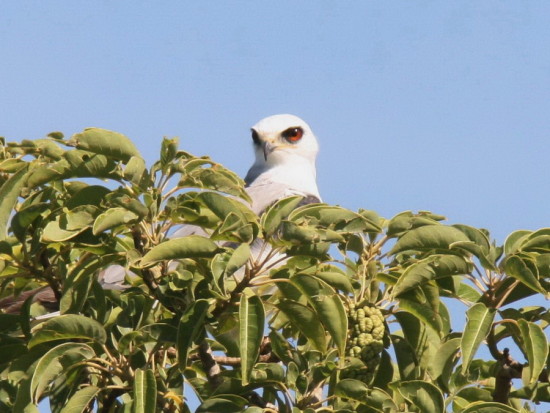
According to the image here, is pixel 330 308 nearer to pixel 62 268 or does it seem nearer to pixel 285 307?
pixel 285 307

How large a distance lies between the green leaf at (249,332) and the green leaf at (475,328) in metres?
0.59

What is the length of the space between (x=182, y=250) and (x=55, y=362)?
52cm

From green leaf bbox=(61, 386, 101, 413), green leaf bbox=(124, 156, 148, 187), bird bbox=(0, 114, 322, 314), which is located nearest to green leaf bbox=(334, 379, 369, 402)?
green leaf bbox=(61, 386, 101, 413)

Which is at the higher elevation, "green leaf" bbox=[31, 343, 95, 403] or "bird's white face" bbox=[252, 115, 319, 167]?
"bird's white face" bbox=[252, 115, 319, 167]

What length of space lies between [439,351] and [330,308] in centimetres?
40

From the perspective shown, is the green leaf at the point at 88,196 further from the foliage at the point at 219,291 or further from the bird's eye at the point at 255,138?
the bird's eye at the point at 255,138

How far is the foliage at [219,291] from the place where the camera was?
3.09 meters

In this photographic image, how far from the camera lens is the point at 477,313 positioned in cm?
314

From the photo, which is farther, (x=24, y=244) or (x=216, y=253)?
(x=24, y=244)

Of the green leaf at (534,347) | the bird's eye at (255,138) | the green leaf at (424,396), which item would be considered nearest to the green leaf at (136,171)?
the green leaf at (424,396)

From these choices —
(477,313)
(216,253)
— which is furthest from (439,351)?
(216,253)

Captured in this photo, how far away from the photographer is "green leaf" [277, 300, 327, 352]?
130 inches

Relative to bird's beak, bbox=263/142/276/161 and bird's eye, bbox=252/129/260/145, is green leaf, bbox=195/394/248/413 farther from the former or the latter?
bird's eye, bbox=252/129/260/145

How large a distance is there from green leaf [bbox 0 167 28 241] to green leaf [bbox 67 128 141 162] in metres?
0.19
